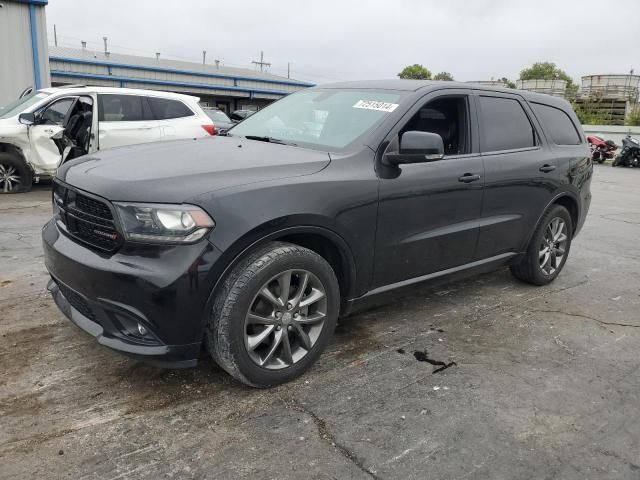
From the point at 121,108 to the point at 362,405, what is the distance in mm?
7457

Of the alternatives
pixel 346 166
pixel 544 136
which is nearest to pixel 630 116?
pixel 544 136

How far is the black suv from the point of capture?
100.0 inches

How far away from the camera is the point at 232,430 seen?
258 centimetres

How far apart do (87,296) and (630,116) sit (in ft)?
143

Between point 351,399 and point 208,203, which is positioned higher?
point 208,203

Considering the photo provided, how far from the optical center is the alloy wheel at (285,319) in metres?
2.80

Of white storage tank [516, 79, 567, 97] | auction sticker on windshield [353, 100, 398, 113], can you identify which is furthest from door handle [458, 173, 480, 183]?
white storage tank [516, 79, 567, 97]

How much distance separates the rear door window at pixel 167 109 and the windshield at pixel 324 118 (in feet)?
17.8

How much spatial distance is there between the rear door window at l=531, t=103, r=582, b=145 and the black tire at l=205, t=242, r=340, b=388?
2.88 metres

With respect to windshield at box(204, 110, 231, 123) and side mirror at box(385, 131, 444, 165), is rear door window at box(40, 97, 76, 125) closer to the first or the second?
windshield at box(204, 110, 231, 123)

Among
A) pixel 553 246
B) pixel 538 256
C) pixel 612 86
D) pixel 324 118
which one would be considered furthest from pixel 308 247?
pixel 612 86

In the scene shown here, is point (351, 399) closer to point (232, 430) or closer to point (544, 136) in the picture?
point (232, 430)

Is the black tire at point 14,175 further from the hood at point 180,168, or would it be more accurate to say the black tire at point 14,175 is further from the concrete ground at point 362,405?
the hood at point 180,168

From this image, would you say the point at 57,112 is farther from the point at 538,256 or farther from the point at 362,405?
the point at 362,405
